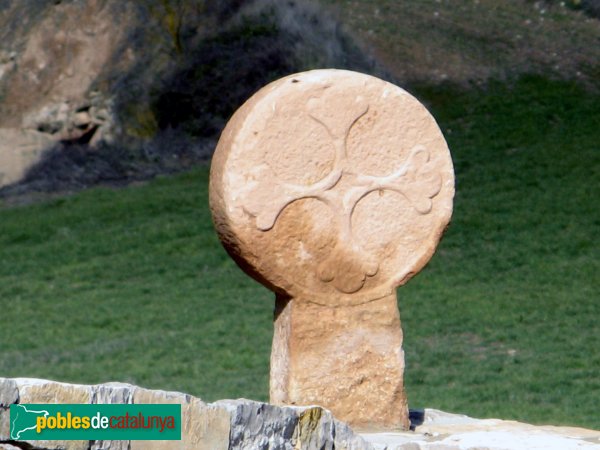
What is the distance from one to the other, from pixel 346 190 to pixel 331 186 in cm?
8

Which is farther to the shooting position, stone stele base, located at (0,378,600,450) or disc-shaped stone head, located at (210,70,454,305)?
disc-shaped stone head, located at (210,70,454,305)

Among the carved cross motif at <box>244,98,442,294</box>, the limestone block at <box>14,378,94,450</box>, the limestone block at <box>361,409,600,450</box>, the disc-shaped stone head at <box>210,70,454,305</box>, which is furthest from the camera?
the carved cross motif at <box>244,98,442,294</box>

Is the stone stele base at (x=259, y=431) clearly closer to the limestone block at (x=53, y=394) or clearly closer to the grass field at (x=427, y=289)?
the limestone block at (x=53, y=394)

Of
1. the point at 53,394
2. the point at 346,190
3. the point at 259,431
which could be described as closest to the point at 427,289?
the point at 346,190

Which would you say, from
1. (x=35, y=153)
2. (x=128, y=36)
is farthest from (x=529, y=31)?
(x=35, y=153)

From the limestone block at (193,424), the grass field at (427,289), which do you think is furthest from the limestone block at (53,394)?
the grass field at (427,289)

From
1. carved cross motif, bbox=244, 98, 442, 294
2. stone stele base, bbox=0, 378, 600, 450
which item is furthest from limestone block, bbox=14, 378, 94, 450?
carved cross motif, bbox=244, 98, 442, 294

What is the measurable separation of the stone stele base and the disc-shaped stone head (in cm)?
74

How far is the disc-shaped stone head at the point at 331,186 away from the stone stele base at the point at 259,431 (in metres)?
0.74

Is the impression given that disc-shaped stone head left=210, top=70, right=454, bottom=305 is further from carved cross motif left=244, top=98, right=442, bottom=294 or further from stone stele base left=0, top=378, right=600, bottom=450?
stone stele base left=0, top=378, right=600, bottom=450

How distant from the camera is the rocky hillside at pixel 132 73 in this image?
1426 cm

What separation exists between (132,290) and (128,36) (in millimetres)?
4599

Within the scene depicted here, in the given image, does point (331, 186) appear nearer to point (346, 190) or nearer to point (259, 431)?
point (346, 190)

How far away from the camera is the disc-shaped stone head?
512 cm
